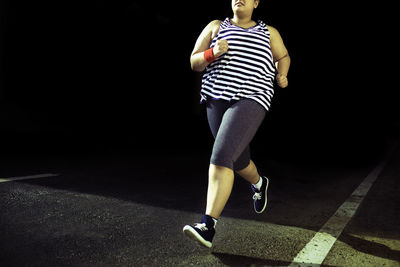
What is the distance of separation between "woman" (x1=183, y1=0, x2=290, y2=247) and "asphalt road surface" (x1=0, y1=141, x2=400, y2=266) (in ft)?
1.45

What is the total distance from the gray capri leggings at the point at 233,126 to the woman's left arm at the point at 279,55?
0.39m

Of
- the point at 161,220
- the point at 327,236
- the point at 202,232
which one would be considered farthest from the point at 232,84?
the point at 327,236

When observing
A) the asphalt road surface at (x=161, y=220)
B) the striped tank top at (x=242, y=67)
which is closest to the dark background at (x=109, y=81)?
the asphalt road surface at (x=161, y=220)

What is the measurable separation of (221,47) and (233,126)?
0.57 m

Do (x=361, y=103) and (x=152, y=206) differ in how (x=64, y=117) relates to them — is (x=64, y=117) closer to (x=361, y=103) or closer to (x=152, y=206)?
(x=152, y=206)

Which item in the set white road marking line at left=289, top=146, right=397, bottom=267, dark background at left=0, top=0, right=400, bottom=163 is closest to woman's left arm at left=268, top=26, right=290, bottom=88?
white road marking line at left=289, top=146, right=397, bottom=267

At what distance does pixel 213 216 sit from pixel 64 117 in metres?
10.3

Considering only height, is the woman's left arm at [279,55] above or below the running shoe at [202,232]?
above

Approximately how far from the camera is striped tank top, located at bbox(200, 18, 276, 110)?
114 inches

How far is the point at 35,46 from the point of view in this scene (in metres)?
11.6

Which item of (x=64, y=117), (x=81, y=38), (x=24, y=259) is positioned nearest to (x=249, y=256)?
(x=24, y=259)

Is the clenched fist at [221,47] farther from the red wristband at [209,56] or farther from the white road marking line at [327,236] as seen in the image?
the white road marking line at [327,236]

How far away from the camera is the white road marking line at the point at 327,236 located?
253cm

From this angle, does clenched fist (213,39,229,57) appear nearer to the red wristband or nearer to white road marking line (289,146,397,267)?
the red wristband
